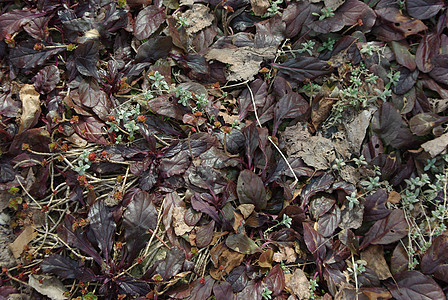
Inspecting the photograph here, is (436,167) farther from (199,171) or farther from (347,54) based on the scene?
(199,171)

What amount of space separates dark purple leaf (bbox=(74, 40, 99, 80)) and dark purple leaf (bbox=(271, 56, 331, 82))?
1.27m

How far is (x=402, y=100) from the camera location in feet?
8.09

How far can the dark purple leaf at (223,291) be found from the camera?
2.02m

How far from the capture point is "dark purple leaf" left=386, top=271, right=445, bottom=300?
2.06 m

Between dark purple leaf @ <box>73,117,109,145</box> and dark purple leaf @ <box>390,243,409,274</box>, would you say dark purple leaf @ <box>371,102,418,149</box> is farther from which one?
dark purple leaf @ <box>73,117,109,145</box>

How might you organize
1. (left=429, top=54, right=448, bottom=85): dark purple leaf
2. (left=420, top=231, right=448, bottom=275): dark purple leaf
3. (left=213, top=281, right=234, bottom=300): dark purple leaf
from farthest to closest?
(left=429, top=54, right=448, bottom=85): dark purple leaf → (left=420, top=231, right=448, bottom=275): dark purple leaf → (left=213, top=281, right=234, bottom=300): dark purple leaf

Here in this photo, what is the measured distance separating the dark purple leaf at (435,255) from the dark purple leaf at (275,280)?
0.92 metres

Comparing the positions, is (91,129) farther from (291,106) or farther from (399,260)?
(399,260)

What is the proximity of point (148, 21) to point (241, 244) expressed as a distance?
1.69 meters

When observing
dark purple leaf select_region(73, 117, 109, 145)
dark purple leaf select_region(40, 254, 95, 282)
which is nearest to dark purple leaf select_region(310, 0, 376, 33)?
dark purple leaf select_region(73, 117, 109, 145)

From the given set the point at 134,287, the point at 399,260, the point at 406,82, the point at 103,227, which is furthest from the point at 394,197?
the point at 103,227

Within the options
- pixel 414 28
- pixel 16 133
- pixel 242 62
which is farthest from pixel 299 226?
pixel 16 133

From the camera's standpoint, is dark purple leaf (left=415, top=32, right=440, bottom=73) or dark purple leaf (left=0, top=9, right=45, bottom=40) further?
dark purple leaf (left=415, top=32, right=440, bottom=73)

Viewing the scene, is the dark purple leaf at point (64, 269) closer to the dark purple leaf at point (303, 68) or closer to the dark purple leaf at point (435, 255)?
the dark purple leaf at point (303, 68)
